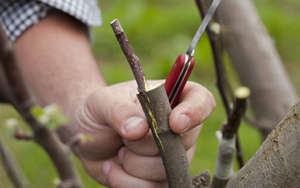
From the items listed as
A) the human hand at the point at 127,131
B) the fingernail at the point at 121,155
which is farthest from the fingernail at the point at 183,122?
the fingernail at the point at 121,155

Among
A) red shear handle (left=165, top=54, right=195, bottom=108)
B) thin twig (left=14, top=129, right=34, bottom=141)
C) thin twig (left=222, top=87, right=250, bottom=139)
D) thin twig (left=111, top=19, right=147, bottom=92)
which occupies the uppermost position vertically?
thin twig (left=111, top=19, right=147, bottom=92)

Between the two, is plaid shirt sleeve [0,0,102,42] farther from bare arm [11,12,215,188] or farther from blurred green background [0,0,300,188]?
blurred green background [0,0,300,188]

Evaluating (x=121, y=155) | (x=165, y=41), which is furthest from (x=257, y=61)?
(x=165, y=41)

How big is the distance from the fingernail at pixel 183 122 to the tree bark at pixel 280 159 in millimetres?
85

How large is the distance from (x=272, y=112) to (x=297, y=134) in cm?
72

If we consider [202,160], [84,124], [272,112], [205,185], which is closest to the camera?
[205,185]

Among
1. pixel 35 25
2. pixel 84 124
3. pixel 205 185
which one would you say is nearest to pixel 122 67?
pixel 35 25

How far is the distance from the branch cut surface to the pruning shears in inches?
2.4

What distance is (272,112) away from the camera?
118cm

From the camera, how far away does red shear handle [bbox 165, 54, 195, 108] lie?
0.58 meters

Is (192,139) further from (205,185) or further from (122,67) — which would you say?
(122,67)

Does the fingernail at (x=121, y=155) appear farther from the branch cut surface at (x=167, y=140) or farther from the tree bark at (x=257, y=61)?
the tree bark at (x=257, y=61)

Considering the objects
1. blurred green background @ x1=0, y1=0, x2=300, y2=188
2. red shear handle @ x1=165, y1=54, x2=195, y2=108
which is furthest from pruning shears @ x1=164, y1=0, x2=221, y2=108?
blurred green background @ x1=0, y1=0, x2=300, y2=188

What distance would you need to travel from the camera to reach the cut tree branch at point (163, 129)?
1.68ft
